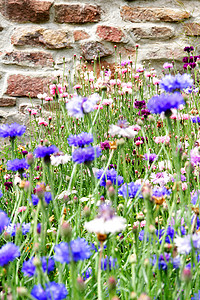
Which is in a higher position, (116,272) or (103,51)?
(103,51)

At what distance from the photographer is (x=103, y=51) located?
9.25ft

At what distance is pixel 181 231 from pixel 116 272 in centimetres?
20

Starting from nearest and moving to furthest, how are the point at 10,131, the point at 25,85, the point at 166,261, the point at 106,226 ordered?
the point at 106,226
the point at 166,261
the point at 10,131
the point at 25,85

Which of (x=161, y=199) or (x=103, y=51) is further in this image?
(x=103, y=51)

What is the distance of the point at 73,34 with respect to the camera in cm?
279

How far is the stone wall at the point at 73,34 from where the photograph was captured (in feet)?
8.97

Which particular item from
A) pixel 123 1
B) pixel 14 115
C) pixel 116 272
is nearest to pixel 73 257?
pixel 116 272

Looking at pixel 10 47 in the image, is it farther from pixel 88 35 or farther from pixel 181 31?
pixel 181 31

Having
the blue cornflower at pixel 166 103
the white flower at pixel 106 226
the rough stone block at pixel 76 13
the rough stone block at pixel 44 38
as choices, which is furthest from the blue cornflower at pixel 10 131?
the rough stone block at pixel 76 13

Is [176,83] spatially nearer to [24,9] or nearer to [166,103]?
[166,103]

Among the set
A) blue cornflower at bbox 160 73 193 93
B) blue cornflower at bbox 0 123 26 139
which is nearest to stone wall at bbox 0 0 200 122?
blue cornflower at bbox 0 123 26 139

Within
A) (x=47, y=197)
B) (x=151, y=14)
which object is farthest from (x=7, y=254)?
(x=151, y=14)

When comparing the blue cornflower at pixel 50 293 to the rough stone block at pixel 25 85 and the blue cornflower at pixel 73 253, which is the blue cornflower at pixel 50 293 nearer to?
the blue cornflower at pixel 73 253

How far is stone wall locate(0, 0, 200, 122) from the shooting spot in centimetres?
273
